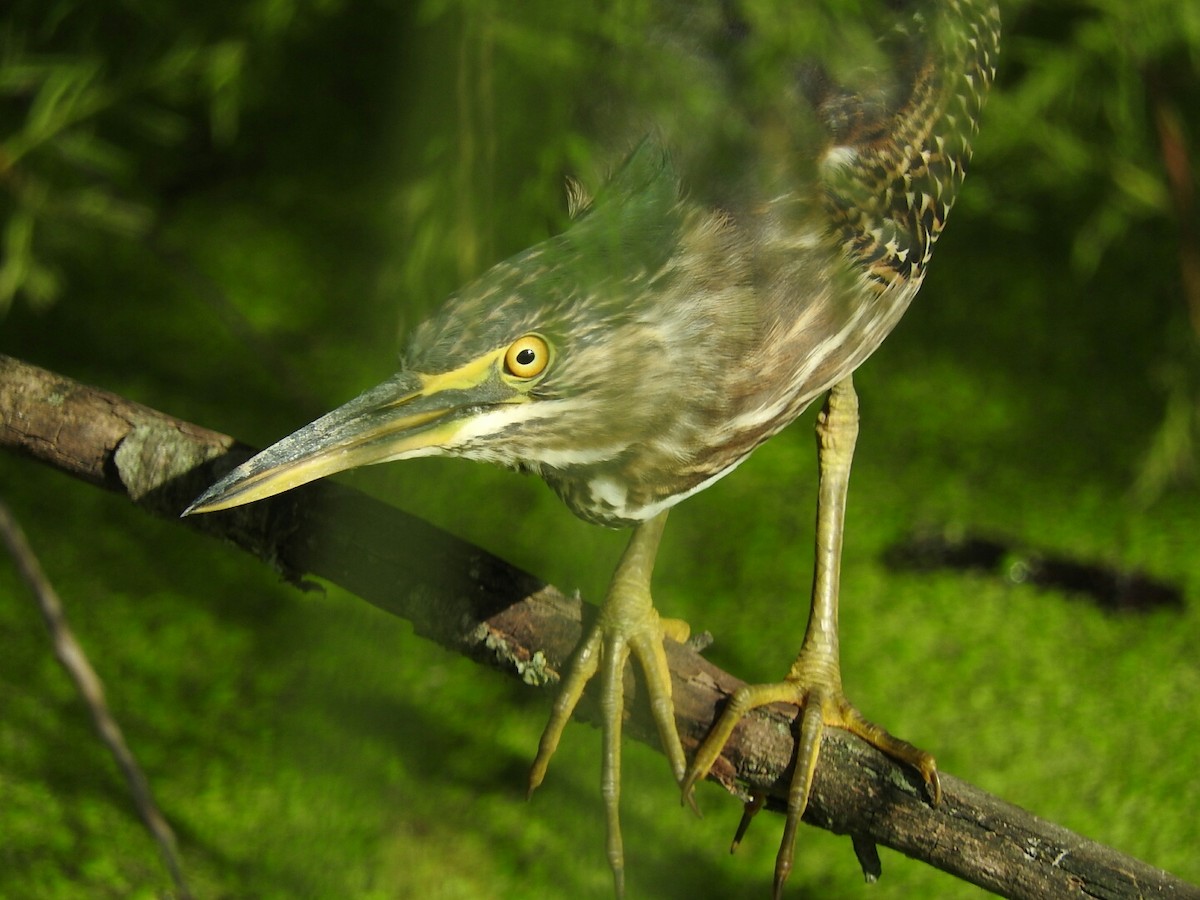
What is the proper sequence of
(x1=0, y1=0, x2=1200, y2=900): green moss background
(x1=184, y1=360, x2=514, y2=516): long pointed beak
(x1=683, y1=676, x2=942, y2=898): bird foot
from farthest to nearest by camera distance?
1. (x1=0, y1=0, x2=1200, y2=900): green moss background
2. (x1=683, y1=676, x2=942, y2=898): bird foot
3. (x1=184, y1=360, x2=514, y2=516): long pointed beak

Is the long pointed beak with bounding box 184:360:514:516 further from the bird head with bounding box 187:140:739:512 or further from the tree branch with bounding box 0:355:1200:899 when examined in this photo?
the tree branch with bounding box 0:355:1200:899

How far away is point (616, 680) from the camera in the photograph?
1.05m

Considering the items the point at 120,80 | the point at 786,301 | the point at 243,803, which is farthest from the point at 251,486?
the point at 120,80

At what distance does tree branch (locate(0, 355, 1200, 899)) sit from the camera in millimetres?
972

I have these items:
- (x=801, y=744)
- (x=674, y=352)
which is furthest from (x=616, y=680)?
(x=674, y=352)

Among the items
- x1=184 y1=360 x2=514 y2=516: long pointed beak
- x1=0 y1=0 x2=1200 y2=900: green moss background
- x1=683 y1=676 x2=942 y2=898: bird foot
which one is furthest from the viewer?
A: x1=0 y1=0 x2=1200 y2=900: green moss background

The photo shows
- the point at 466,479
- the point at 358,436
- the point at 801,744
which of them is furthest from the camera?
the point at 466,479

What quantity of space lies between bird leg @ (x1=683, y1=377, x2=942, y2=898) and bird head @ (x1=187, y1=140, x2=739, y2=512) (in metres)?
0.26

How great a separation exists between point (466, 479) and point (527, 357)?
1.12 metres

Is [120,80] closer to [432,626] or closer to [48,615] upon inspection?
[432,626]

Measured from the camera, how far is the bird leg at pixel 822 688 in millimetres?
976

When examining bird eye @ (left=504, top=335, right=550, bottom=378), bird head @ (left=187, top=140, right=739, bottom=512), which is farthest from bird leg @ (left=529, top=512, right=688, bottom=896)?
bird eye @ (left=504, top=335, right=550, bottom=378)

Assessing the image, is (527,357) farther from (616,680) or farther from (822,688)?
(822,688)

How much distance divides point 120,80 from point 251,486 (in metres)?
1.31
